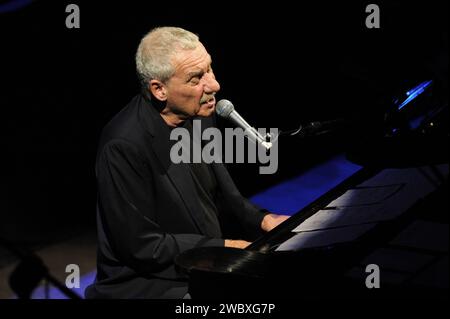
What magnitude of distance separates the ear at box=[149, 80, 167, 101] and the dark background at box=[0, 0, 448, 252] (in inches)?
45.5

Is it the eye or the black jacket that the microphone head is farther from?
the black jacket

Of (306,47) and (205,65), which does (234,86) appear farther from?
(205,65)

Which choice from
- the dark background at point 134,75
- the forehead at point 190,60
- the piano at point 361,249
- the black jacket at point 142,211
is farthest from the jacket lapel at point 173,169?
the dark background at point 134,75

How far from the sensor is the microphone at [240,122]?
225cm

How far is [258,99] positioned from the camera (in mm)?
4703

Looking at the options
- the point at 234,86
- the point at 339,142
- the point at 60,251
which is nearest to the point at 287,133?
the point at 234,86

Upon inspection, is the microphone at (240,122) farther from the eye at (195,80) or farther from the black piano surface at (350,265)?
the black piano surface at (350,265)

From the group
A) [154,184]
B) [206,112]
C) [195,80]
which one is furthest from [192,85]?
[154,184]

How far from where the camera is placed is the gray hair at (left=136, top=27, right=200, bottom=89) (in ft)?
8.12

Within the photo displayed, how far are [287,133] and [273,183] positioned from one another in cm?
A: 366

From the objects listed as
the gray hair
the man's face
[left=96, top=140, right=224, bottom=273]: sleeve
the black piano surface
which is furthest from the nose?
the black piano surface
